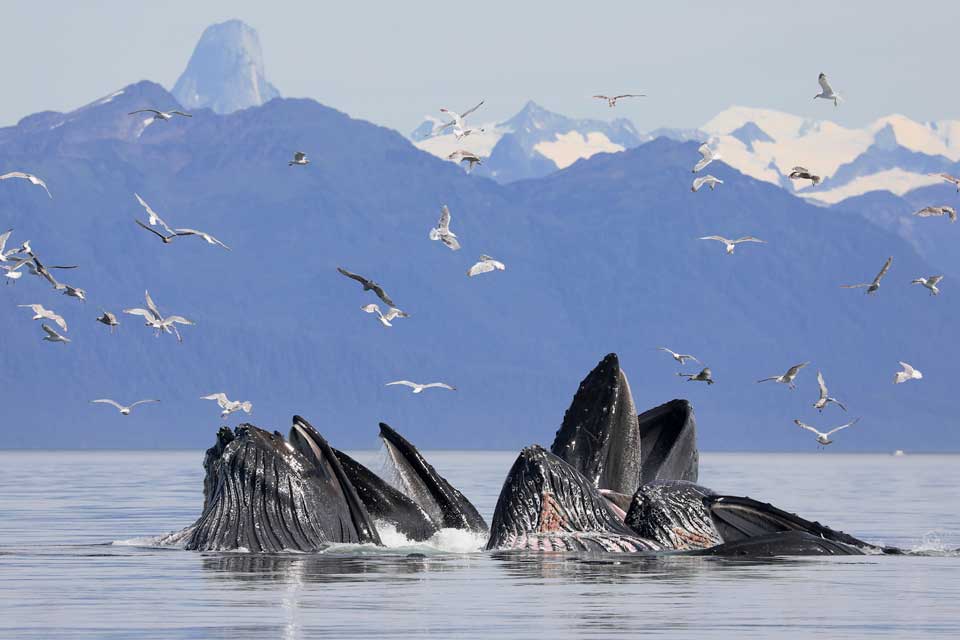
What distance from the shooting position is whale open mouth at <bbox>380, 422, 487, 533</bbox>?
78.3 feet

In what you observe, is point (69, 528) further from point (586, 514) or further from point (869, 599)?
point (869, 599)

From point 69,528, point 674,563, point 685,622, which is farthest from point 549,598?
point 69,528

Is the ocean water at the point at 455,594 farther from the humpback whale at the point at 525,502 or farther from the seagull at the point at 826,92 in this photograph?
the seagull at the point at 826,92

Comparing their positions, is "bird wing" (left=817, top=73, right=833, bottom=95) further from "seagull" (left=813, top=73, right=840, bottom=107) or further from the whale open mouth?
the whale open mouth

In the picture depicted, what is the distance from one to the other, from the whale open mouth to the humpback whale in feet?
0.06

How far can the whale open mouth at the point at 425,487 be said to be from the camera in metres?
23.9

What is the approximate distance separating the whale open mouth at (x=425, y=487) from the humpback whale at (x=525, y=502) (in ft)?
0.06

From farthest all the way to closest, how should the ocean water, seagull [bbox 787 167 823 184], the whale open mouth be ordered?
seagull [bbox 787 167 823 184] → the whale open mouth → the ocean water

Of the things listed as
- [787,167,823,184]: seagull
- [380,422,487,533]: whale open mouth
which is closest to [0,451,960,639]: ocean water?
[380,422,487,533]: whale open mouth

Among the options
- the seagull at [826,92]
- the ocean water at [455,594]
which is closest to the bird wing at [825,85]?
the seagull at [826,92]

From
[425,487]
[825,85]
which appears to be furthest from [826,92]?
[425,487]

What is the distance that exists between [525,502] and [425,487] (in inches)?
74.8

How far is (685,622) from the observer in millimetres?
16422

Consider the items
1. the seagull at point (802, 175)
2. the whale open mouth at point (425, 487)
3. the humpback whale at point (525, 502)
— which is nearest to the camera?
the humpback whale at point (525, 502)
